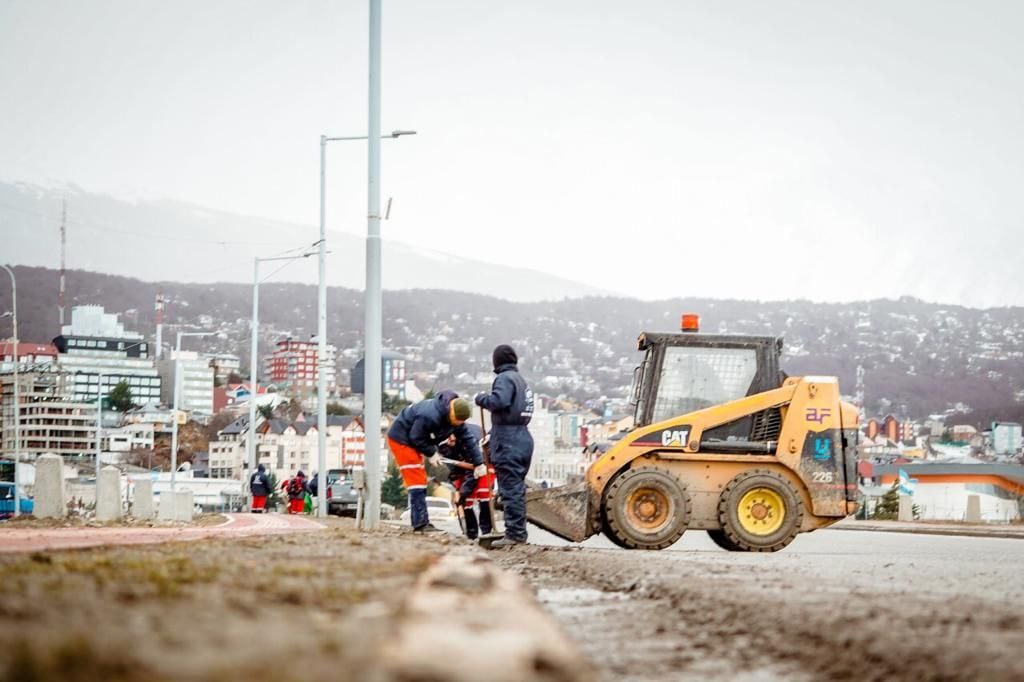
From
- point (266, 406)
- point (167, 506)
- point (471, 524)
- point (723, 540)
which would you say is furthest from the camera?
point (266, 406)

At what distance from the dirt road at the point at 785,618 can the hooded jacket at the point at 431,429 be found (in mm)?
3523

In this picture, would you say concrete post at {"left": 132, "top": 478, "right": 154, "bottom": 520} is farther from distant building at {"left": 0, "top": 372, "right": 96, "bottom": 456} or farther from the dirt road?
distant building at {"left": 0, "top": 372, "right": 96, "bottom": 456}

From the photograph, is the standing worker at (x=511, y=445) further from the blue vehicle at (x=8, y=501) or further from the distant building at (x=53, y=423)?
the distant building at (x=53, y=423)

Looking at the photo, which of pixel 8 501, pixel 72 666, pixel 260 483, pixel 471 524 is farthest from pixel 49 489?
pixel 8 501

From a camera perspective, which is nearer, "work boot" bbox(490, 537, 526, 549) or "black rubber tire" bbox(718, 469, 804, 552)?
"work boot" bbox(490, 537, 526, 549)

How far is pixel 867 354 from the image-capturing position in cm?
14562

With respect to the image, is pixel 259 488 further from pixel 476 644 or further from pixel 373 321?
pixel 476 644

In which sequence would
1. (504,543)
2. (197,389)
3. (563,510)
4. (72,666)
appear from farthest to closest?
(197,389) → (563,510) → (504,543) → (72,666)

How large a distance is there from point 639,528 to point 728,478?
115 cm

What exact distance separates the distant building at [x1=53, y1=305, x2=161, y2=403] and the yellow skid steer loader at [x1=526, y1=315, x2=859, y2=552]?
344 feet

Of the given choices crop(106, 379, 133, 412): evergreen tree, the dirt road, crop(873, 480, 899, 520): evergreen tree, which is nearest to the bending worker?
the dirt road

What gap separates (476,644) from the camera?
4141 mm

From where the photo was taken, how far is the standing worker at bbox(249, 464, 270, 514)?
124 ft

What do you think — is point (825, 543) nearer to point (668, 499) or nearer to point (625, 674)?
point (668, 499)
